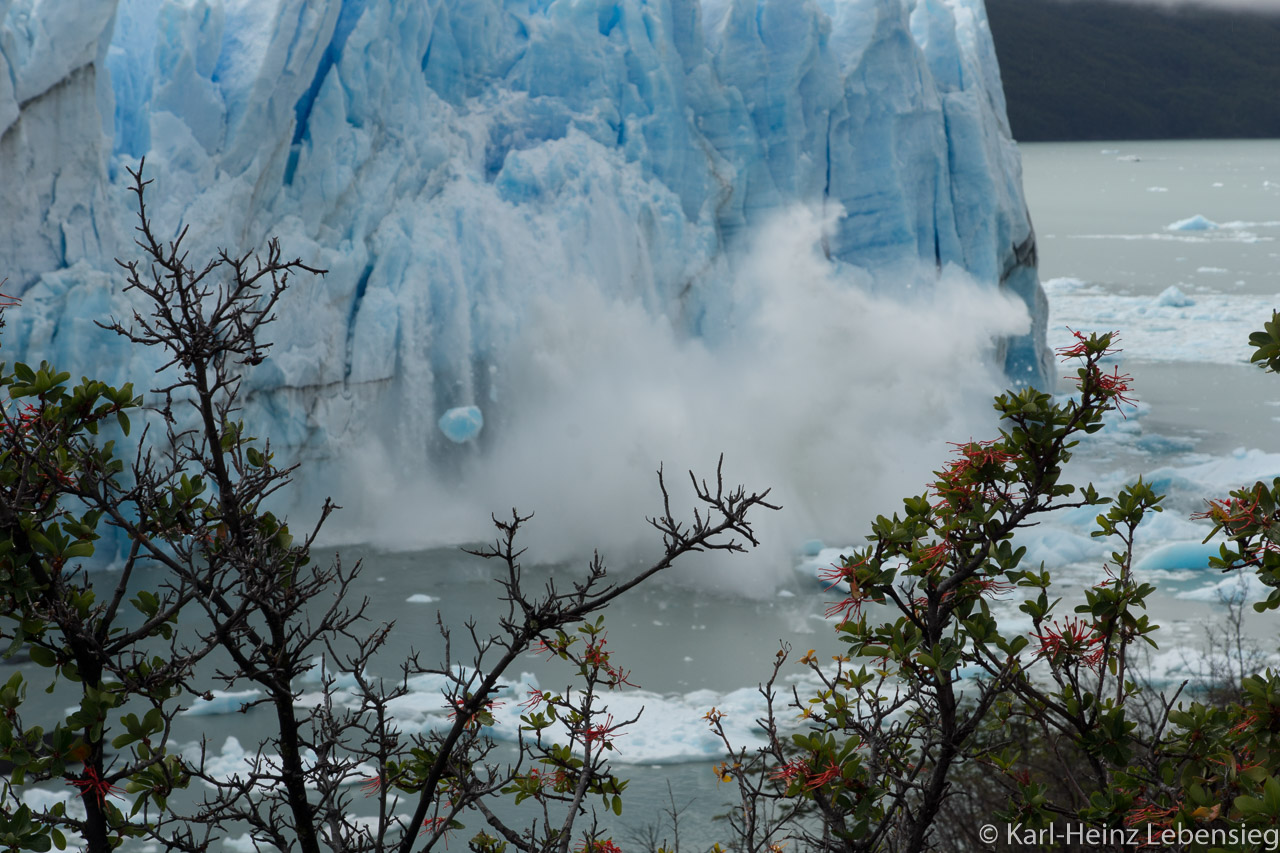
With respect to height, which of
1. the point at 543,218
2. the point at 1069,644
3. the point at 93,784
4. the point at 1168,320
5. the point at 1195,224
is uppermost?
the point at 1195,224

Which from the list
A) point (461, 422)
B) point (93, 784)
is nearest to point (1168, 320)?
point (461, 422)

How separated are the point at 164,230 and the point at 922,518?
318 inches

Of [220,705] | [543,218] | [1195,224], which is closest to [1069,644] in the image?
[220,705]

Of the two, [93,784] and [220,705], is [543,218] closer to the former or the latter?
[220,705]

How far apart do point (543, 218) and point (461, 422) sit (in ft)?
7.10

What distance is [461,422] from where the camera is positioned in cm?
977

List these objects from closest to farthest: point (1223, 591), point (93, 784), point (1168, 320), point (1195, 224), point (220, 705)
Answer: point (93, 784) → point (220, 705) → point (1223, 591) → point (1168, 320) → point (1195, 224)

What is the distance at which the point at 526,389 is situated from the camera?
412 inches

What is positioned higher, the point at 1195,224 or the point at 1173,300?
the point at 1195,224

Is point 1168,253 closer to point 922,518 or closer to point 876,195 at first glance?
point 876,195

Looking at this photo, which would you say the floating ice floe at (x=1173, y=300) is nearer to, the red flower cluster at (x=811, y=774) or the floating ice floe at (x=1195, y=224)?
the floating ice floe at (x=1195, y=224)

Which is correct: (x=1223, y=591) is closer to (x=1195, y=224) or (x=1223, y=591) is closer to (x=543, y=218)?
(x=543, y=218)

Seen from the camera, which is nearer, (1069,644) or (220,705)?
(1069,644)

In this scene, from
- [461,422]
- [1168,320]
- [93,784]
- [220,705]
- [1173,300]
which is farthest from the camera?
[1173,300]
